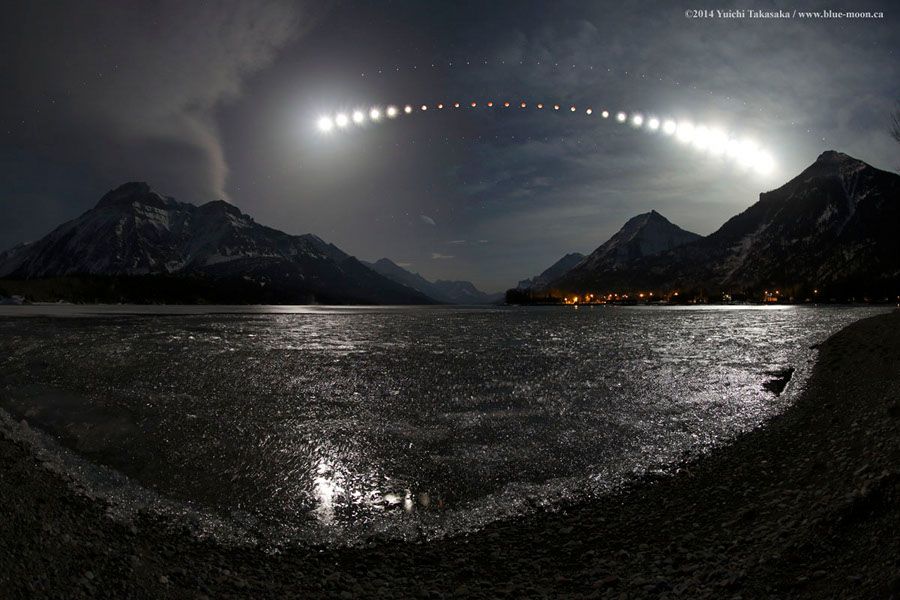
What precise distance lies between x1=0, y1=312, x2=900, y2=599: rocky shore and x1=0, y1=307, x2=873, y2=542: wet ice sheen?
39.8 inches

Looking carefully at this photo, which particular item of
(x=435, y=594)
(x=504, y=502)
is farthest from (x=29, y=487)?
(x=504, y=502)

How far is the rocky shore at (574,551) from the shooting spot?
5.96m

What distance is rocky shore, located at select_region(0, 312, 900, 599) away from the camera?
19.6 feet

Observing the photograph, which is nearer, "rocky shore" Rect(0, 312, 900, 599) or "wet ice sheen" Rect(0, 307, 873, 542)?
"rocky shore" Rect(0, 312, 900, 599)

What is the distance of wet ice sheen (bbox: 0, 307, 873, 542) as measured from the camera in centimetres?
Result: 979

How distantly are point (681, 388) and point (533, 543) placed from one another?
15.4 meters

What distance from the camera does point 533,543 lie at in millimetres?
7859

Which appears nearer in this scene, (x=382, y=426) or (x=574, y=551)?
(x=574, y=551)

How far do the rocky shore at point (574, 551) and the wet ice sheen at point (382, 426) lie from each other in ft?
3.32

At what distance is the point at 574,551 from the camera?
7.48 m

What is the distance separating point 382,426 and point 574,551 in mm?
8889

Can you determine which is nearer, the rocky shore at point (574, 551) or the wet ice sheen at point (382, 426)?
the rocky shore at point (574, 551)

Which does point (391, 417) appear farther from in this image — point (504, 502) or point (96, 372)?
point (96, 372)

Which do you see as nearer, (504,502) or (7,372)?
(504,502)
